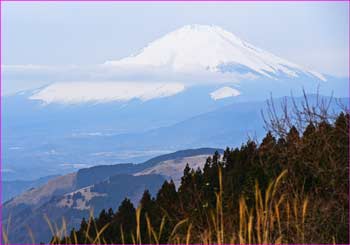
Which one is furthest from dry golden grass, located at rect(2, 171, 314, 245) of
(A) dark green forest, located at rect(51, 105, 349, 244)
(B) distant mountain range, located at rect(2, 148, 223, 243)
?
(B) distant mountain range, located at rect(2, 148, 223, 243)

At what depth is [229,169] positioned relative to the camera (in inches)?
537

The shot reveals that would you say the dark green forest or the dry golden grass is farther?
the dark green forest

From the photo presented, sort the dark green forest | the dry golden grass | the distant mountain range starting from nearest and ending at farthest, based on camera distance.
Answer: the dry golden grass < the dark green forest < the distant mountain range

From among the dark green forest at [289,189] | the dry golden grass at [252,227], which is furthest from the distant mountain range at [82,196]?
the dry golden grass at [252,227]

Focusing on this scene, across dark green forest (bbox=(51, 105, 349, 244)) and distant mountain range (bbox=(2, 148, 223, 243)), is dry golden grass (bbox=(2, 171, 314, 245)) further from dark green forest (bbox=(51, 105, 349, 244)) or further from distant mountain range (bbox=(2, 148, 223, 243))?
distant mountain range (bbox=(2, 148, 223, 243))

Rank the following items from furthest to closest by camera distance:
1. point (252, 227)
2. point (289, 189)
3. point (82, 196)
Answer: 1. point (82, 196)
2. point (289, 189)
3. point (252, 227)

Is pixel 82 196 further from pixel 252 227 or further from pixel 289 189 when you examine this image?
pixel 252 227

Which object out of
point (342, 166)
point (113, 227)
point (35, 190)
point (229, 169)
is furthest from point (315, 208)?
point (35, 190)

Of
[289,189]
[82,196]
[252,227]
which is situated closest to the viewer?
[252,227]

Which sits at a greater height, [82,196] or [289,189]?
[289,189]

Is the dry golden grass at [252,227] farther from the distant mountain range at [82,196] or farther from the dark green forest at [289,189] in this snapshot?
the distant mountain range at [82,196]

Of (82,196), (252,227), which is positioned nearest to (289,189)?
(252,227)

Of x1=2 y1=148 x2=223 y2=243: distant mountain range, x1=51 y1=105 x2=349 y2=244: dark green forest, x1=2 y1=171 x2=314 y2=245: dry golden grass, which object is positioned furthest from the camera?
x1=2 y1=148 x2=223 y2=243: distant mountain range

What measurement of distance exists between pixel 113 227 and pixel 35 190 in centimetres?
17249
